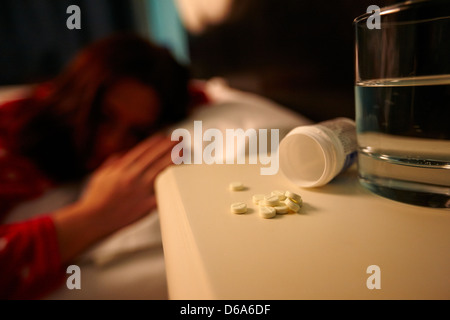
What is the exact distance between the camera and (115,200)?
23.9 inches

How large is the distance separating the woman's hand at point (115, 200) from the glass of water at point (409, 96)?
1.44ft

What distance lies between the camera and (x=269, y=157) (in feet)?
1.46

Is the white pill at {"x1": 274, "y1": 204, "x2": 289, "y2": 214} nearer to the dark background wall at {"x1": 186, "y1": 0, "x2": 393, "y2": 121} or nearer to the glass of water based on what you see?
the glass of water

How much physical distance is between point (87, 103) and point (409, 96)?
0.74 m

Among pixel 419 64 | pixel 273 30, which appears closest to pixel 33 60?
pixel 273 30

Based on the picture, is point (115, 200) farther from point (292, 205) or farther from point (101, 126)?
point (292, 205)

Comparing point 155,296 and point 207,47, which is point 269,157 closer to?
point 155,296

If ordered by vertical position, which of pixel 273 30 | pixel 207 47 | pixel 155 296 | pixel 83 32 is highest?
pixel 83 32

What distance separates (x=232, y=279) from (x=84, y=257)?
42 centimetres

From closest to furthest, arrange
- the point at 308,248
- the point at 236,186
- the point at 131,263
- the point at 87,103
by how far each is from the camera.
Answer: the point at 308,248 < the point at 236,186 < the point at 131,263 < the point at 87,103

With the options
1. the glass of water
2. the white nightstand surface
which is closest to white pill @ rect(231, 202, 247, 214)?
the white nightstand surface

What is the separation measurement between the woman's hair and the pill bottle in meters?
0.52

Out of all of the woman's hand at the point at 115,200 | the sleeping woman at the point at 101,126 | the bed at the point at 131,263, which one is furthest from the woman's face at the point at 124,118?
the bed at the point at 131,263

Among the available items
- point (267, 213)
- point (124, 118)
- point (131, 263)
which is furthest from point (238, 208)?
point (124, 118)
